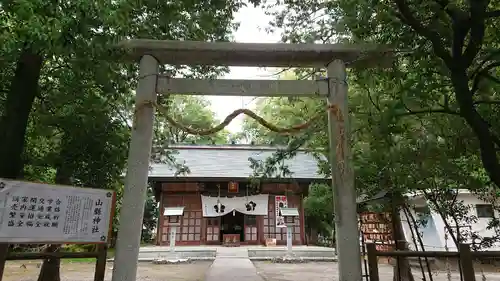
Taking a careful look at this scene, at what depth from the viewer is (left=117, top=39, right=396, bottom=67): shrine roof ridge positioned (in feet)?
13.7

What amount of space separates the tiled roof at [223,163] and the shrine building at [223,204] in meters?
0.05

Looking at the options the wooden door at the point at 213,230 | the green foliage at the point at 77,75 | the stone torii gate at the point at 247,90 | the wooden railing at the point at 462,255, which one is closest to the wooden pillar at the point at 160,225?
the wooden door at the point at 213,230

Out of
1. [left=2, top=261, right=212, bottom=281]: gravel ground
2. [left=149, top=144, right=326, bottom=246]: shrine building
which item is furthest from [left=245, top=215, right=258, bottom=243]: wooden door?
[left=2, top=261, right=212, bottom=281]: gravel ground

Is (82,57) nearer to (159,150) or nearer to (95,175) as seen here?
(95,175)

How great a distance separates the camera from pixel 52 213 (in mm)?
3232

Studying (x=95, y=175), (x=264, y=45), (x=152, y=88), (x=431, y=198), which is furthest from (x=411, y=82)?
(x=95, y=175)

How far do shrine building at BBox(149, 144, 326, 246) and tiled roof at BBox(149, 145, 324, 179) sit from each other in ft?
0.16

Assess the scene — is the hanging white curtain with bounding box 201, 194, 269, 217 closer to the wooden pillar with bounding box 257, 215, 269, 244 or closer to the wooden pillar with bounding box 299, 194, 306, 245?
the wooden pillar with bounding box 257, 215, 269, 244

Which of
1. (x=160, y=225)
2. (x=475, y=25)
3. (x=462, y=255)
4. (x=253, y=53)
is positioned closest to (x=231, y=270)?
(x=462, y=255)

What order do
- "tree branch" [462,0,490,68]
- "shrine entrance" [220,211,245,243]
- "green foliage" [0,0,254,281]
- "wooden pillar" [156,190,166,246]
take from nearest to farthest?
1. "green foliage" [0,0,254,281]
2. "tree branch" [462,0,490,68]
3. "wooden pillar" [156,190,166,246]
4. "shrine entrance" [220,211,245,243]

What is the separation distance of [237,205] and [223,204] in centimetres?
69

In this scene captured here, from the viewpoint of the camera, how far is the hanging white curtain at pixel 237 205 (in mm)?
15445

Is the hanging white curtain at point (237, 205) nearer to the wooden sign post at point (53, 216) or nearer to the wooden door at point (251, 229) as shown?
the wooden door at point (251, 229)

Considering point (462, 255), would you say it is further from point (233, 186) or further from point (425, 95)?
point (233, 186)
